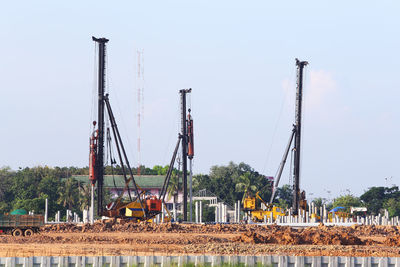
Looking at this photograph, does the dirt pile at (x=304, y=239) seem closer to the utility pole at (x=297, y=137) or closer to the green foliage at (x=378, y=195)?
the utility pole at (x=297, y=137)

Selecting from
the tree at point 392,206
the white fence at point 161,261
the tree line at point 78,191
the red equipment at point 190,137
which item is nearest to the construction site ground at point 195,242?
the white fence at point 161,261

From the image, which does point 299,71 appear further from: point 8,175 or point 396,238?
point 8,175

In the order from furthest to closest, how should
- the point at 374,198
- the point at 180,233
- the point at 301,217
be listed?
the point at 374,198 → the point at 301,217 → the point at 180,233

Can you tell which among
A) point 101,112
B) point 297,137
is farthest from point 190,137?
point 101,112

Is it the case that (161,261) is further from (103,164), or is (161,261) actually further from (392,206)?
(392,206)

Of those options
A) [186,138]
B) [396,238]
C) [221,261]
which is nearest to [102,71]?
[186,138]

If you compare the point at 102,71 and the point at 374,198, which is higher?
the point at 102,71

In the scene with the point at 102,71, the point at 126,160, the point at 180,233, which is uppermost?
the point at 102,71

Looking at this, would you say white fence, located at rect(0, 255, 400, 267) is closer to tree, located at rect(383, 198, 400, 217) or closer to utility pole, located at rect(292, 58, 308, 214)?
utility pole, located at rect(292, 58, 308, 214)

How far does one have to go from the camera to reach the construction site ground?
A: 29.6m

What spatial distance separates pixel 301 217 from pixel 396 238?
945 inches

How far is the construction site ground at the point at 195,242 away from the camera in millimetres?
29641

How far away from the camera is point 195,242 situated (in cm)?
3756

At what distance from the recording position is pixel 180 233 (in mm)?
46688
